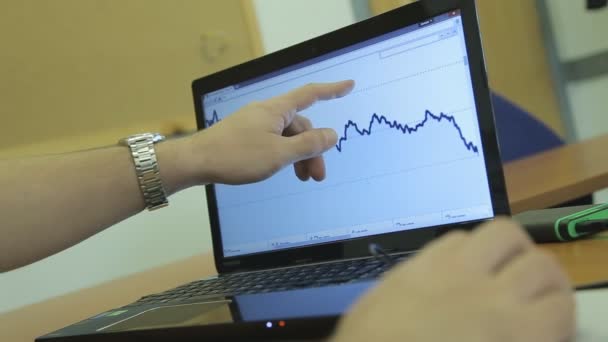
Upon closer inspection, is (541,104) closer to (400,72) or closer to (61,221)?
(400,72)

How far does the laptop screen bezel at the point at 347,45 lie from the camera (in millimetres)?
674

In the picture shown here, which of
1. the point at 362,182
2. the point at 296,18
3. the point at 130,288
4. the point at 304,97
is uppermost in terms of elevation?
the point at 296,18

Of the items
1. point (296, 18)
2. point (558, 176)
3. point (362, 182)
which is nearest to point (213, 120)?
point (362, 182)

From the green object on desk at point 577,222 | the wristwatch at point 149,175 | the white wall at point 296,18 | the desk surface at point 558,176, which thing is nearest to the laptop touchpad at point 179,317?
the wristwatch at point 149,175

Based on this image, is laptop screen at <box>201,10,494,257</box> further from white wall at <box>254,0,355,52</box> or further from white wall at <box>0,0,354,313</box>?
white wall at <box>254,0,355,52</box>

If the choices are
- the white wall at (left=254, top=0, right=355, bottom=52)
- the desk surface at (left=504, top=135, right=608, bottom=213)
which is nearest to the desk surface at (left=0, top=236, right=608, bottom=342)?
the desk surface at (left=504, top=135, right=608, bottom=213)

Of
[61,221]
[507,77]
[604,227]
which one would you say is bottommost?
[604,227]

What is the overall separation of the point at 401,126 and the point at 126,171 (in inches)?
13.2

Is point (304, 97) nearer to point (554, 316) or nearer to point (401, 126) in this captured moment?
point (401, 126)

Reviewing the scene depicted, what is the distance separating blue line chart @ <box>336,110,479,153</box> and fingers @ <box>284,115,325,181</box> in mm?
36

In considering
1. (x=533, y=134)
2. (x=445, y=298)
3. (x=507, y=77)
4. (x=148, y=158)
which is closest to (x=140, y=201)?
(x=148, y=158)

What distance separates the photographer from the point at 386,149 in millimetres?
750

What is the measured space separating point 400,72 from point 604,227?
274 millimetres

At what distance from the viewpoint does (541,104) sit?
2730mm
